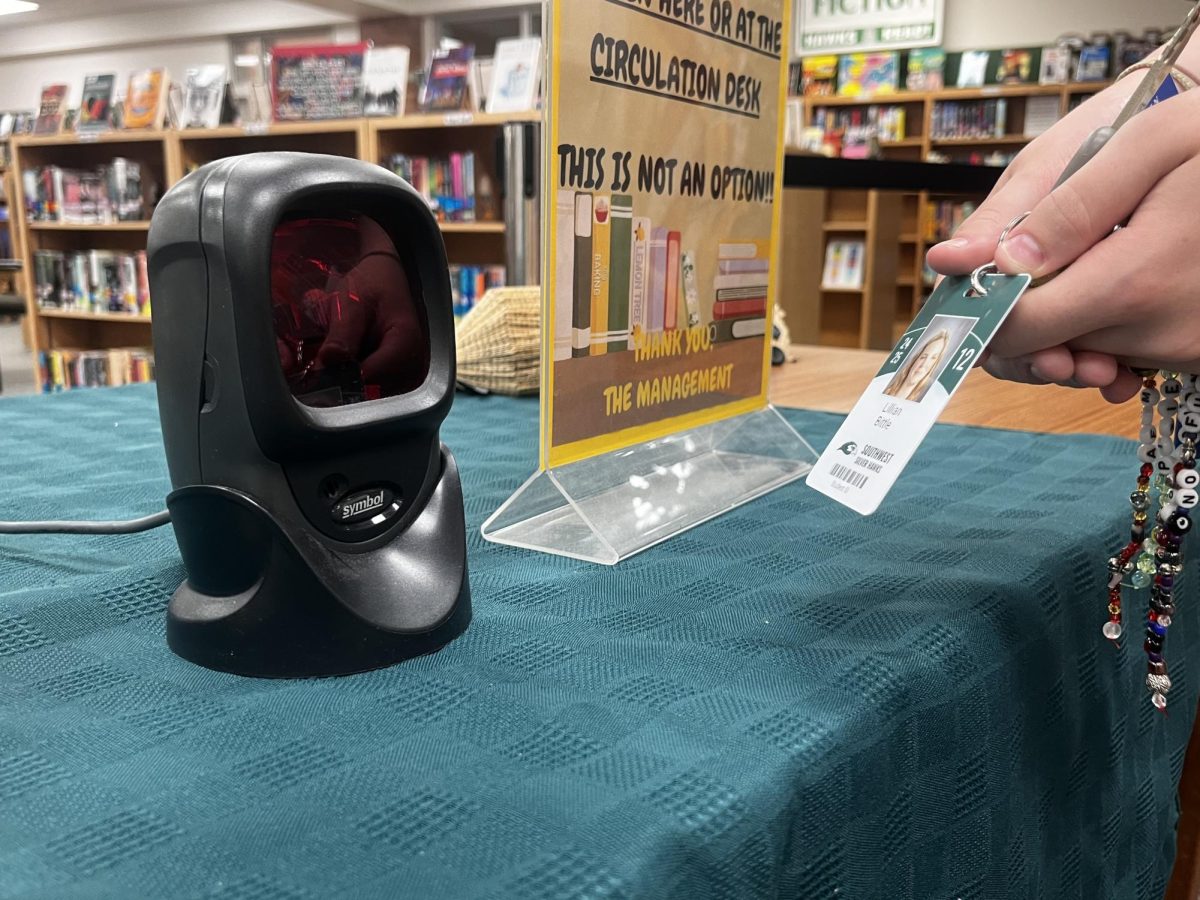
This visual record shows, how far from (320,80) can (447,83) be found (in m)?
0.54

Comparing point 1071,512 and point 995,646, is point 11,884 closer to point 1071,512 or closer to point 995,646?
point 995,646

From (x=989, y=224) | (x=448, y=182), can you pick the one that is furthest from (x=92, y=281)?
(x=989, y=224)

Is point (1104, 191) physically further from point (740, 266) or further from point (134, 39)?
point (134, 39)

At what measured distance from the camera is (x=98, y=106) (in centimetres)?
433

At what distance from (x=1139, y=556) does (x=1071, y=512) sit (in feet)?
0.70

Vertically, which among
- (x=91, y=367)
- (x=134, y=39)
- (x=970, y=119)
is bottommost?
(x=91, y=367)

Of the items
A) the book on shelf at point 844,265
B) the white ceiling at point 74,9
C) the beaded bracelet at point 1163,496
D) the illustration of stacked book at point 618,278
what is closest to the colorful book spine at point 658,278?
the illustration of stacked book at point 618,278

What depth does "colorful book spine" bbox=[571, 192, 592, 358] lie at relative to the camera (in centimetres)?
73

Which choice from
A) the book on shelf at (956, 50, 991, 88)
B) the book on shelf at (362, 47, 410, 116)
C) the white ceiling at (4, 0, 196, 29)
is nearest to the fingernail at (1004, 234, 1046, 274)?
the book on shelf at (362, 47, 410, 116)

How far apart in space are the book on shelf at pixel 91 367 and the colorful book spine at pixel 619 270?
13.1 ft

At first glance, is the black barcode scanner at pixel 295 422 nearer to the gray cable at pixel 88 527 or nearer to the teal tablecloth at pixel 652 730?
the teal tablecloth at pixel 652 730

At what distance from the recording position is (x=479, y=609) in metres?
0.58

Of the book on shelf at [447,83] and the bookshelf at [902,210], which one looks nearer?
the book on shelf at [447,83]

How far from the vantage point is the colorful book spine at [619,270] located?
0.78 metres
